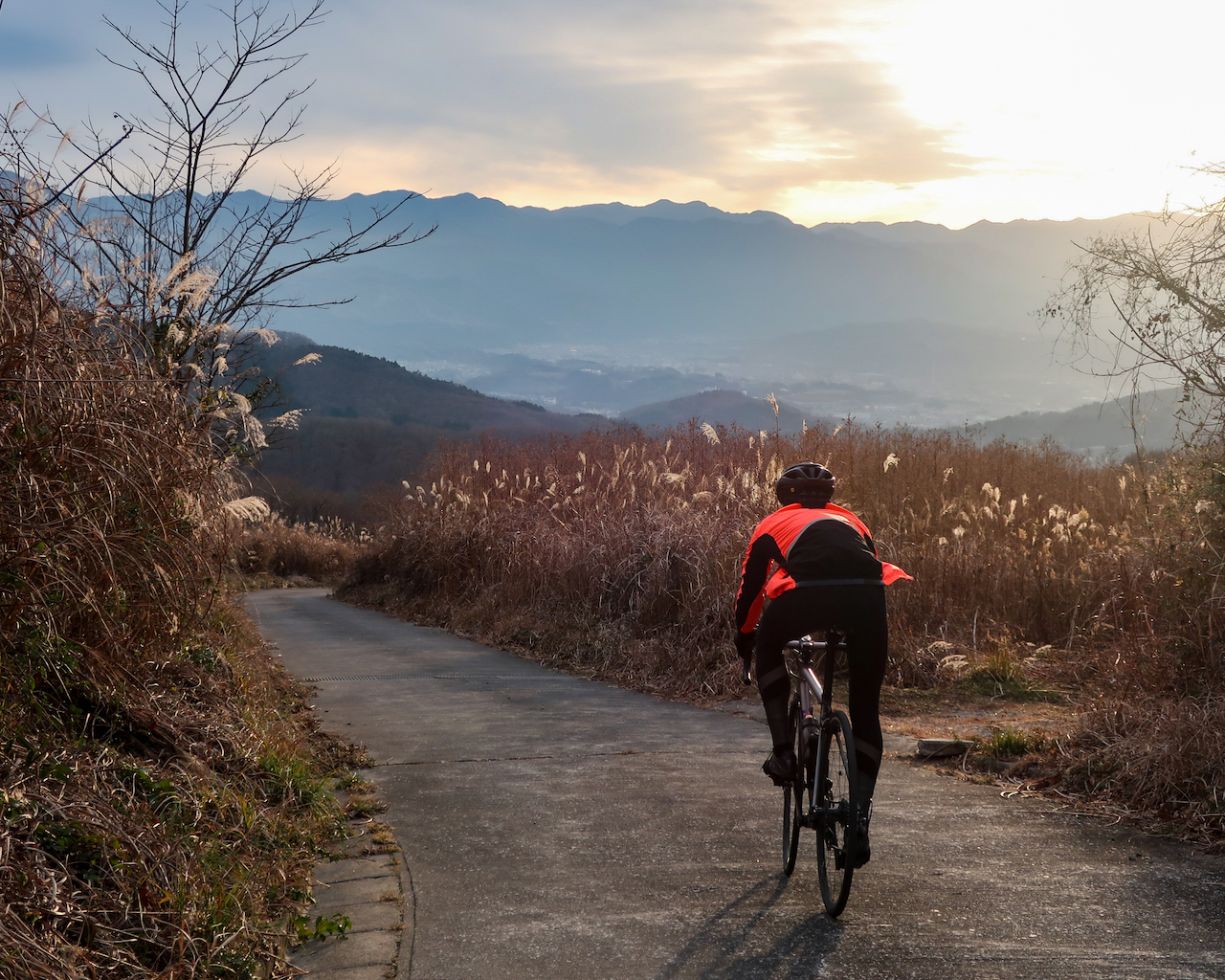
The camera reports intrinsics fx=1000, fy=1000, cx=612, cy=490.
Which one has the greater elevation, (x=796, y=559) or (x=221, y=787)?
(x=796, y=559)

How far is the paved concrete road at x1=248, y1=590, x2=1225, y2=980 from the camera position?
3830mm

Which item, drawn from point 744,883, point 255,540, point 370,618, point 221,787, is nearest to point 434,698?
point 221,787

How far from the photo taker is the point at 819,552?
169 inches

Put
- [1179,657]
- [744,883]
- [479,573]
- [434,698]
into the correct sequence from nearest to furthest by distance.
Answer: [744,883] < [1179,657] < [434,698] < [479,573]

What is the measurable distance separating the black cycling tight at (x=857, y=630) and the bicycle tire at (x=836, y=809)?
0.09 m

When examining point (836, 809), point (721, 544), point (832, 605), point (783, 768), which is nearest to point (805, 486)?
point (832, 605)

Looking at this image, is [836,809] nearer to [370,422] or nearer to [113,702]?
[113,702]

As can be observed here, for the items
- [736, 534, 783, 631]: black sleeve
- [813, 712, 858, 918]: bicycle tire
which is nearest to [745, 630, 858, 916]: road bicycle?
[813, 712, 858, 918]: bicycle tire

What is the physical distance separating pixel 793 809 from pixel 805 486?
1.58m

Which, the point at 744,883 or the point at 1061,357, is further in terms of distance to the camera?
the point at 1061,357

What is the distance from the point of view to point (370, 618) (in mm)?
17000

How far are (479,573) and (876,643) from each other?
12298 millimetres

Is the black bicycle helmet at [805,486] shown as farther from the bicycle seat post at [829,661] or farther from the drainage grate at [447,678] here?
the drainage grate at [447,678]

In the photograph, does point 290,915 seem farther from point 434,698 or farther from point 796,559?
point 434,698
